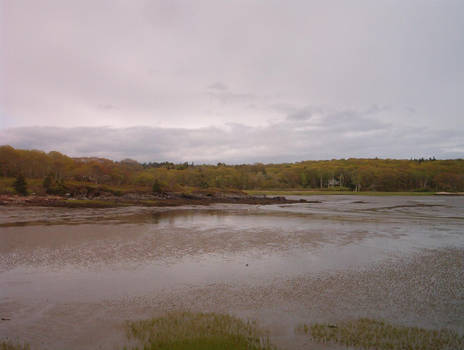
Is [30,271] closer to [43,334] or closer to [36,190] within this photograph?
[43,334]

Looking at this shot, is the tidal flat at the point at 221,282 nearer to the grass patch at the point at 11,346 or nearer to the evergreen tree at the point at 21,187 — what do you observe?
the grass patch at the point at 11,346

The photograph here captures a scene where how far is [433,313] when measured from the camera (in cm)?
816

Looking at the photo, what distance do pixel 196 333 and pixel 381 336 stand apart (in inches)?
154

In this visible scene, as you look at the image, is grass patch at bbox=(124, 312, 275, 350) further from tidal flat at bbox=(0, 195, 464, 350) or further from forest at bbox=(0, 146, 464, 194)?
forest at bbox=(0, 146, 464, 194)

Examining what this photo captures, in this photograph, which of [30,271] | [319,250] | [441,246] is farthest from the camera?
[441,246]

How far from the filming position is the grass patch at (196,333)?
20.3ft

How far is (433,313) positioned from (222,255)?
8.64 m

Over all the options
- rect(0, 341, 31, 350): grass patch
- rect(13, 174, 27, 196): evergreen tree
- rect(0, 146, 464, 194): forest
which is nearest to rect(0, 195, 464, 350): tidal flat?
rect(0, 341, 31, 350): grass patch

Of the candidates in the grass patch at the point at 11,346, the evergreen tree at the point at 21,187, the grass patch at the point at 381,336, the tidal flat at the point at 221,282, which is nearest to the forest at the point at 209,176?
the evergreen tree at the point at 21,187

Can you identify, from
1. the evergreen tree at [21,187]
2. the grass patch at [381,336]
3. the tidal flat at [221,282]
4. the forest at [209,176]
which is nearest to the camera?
the grass patch at [381,336]

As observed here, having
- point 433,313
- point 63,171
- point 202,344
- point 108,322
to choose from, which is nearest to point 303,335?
point 202,344

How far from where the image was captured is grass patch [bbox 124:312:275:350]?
6.18m

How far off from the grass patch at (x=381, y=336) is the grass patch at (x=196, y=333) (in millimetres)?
1321

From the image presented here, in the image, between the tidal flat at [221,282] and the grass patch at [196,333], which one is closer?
the grass patch at [196,333]
